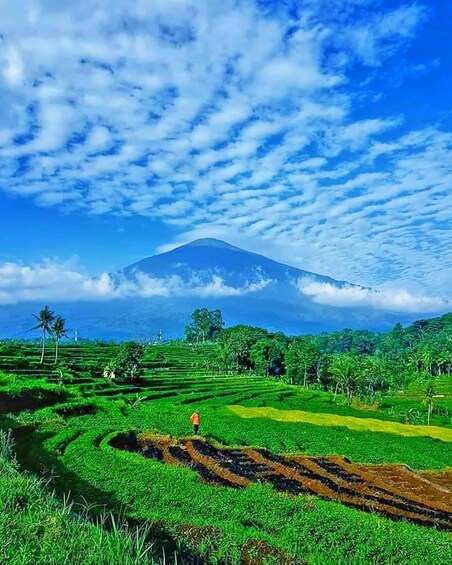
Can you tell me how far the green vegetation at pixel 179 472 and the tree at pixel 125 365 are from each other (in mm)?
171

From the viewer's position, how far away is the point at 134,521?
38.7ft

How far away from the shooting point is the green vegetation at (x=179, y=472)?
8258 mm

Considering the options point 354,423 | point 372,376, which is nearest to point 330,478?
point 354,423

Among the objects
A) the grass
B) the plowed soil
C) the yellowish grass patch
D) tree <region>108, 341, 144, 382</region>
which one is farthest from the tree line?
the grass

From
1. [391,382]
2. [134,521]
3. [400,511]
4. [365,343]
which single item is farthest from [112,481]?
[365,343]

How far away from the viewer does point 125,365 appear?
206 feet

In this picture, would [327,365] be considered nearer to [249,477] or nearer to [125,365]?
[125,365]

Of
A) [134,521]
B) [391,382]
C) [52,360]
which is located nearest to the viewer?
[134,521]

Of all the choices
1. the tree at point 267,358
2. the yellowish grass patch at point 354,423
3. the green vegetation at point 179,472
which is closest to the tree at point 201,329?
the tree at point 267,358

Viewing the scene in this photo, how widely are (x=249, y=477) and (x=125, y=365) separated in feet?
154

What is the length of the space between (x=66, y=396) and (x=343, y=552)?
3659 cm

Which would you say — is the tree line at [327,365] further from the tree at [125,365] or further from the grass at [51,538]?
the grass at [51,538]

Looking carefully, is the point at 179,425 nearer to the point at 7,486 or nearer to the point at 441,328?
the point at 7,486

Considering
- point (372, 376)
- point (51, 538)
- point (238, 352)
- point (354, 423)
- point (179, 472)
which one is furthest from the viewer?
point (238, 352)
